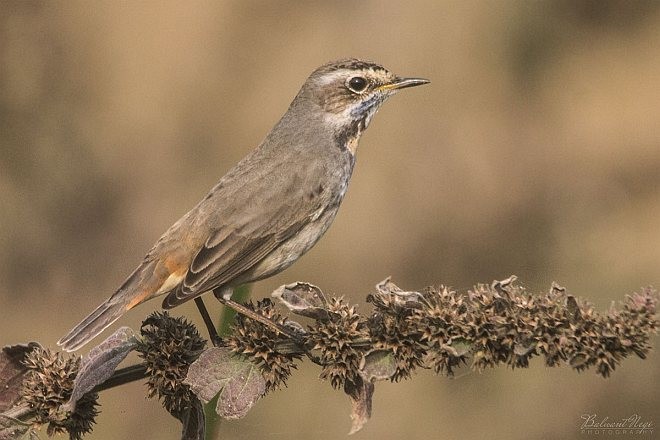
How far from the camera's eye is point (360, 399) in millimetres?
3158

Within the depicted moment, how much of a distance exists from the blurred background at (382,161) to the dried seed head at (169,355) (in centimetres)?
310

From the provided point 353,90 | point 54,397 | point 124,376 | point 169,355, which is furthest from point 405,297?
point 353,90

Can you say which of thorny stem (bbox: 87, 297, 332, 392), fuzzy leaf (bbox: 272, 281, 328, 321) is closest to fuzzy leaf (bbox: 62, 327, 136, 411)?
thorny stem (bbox: 87, 297, 332, 392)

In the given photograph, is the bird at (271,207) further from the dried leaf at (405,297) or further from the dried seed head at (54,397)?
the dried leaf at (405,297)

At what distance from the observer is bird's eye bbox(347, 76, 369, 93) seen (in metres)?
5.35

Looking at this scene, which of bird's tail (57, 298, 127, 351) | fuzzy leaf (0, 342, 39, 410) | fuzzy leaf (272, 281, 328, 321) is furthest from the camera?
bird's tail (57, 298, 127, 351)

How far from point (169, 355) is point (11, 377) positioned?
548 mm

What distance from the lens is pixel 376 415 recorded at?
23.5 ft

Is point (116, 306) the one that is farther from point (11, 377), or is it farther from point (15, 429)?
point (15, 429)

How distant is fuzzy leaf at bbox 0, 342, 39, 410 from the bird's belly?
144 centimetres

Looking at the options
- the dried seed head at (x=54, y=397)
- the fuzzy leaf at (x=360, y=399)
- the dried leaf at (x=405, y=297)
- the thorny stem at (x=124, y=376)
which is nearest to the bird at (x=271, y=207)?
the dried seed head at (x=54, y=397)

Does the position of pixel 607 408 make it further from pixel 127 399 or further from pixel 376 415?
pixel 127 399

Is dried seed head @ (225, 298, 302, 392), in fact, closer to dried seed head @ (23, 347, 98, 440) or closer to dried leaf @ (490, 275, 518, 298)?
dried seed head @ (23, 347, 98, 440)

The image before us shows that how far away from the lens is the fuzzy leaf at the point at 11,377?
3264 mm
